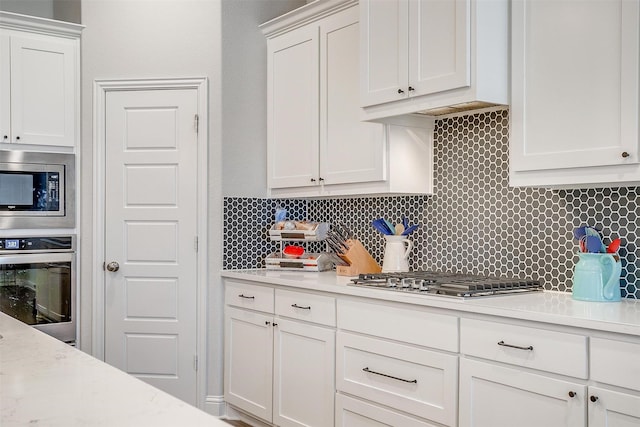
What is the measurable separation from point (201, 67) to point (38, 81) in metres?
1.01

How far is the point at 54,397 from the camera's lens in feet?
3.69

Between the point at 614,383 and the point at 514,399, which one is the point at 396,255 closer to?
the point at 514,399

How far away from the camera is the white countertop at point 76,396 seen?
1.01 metres

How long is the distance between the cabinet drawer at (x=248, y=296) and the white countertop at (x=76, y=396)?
2082mm

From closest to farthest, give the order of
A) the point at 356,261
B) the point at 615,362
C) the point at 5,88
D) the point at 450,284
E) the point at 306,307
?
1. the point at 615,362
2. the point at 450,284
3. the point at 306,307
4. the point at 356,261
5. the point at 5,88

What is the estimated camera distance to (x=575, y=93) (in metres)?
2.36

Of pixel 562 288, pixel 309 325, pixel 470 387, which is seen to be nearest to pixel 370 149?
pixel 309 325

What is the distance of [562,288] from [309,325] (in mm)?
1190

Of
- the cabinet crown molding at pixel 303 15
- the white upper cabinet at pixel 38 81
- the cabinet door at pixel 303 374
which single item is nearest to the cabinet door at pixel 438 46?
the cabinet crown molding at pixel 303 15

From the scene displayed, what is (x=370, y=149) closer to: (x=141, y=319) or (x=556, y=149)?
(x=556, y=149)

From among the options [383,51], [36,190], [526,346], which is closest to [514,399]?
[526,346]

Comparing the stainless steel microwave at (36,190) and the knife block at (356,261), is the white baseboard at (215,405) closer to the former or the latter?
the knife block at (356,261)

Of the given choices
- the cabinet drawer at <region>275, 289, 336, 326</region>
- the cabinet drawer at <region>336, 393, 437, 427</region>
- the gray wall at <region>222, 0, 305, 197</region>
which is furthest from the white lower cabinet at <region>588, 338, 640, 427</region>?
the gray wall at <region>222, 0, 305, 197</region>

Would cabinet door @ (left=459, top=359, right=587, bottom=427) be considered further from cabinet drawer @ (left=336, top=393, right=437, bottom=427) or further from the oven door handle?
the oven door handle
